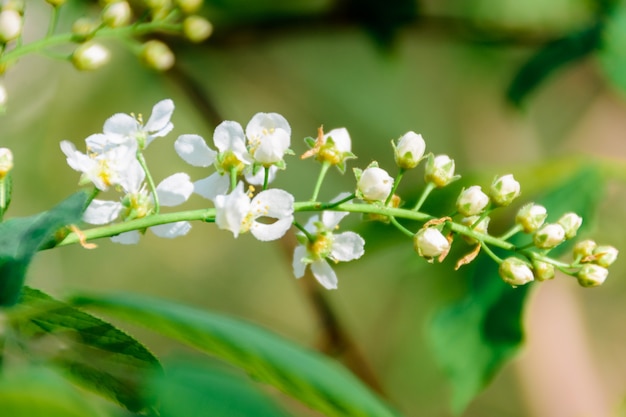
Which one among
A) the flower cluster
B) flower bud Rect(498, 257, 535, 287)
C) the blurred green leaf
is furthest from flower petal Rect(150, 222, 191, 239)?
the blurred green leaf

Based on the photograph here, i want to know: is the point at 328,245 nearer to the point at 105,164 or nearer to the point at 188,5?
the point at 105,164

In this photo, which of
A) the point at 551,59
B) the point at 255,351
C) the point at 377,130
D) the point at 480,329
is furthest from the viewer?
the point at 377,130

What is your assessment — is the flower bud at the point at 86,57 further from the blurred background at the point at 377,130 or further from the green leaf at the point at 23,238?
the blurred background at the point at 377,130

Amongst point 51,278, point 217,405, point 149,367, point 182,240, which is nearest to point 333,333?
point 149,367

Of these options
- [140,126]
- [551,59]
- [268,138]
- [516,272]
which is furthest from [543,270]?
[551,59]

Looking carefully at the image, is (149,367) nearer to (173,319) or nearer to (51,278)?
Answer: (173,319)

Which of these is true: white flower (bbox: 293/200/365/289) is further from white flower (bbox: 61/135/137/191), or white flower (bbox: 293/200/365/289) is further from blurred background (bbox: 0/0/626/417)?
blurred background (bbox: 0/0/626/417)
